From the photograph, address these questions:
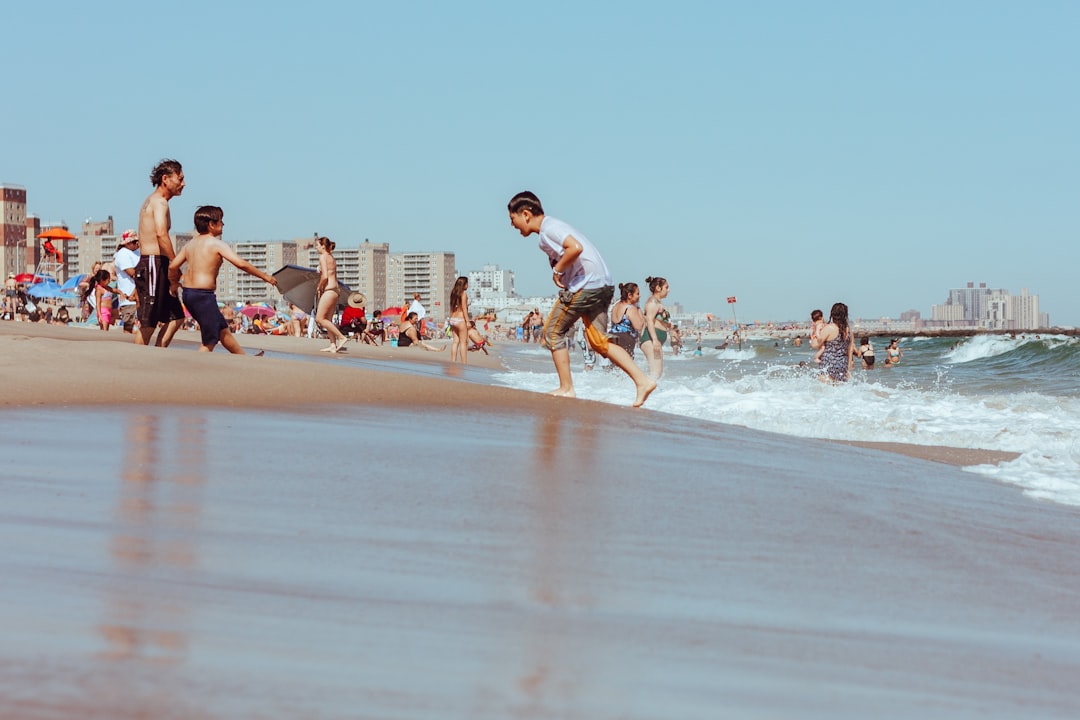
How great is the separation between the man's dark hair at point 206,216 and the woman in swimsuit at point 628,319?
6.06 metres

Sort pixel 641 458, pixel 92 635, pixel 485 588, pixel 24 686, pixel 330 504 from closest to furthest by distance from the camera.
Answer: pixel 24 686 → pixel 92 635 → pixel 485 588 → pixel 330 504 → pixel 641 458

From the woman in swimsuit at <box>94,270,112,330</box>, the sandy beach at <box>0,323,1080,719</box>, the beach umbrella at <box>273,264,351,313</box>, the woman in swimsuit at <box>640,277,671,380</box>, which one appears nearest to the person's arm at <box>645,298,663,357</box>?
the woman in swimsuit at <box>640,277,671,380</box>

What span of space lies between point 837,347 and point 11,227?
167 metres

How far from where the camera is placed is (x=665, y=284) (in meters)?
14.8

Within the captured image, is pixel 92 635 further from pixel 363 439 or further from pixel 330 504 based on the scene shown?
pixel 363 439

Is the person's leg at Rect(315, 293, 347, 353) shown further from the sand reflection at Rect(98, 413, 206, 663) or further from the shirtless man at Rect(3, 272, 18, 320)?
the shirtless man at Rect(3, 272, 18, 320)

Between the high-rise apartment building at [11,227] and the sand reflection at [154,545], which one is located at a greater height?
the high-rise apartment building at [11,227]

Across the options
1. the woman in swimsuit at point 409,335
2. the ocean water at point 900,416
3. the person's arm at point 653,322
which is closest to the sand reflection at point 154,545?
the ocean water at point 900,416

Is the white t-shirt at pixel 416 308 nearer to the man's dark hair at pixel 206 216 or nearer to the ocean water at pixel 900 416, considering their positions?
the ocean water at pixel 900 416

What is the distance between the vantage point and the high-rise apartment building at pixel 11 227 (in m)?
158

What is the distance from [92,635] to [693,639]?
1.06m

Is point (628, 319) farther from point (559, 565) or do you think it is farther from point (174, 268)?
point (559, 565)

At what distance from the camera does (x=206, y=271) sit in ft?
30.2

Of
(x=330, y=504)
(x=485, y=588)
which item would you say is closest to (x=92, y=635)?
(x=485, y=588)
